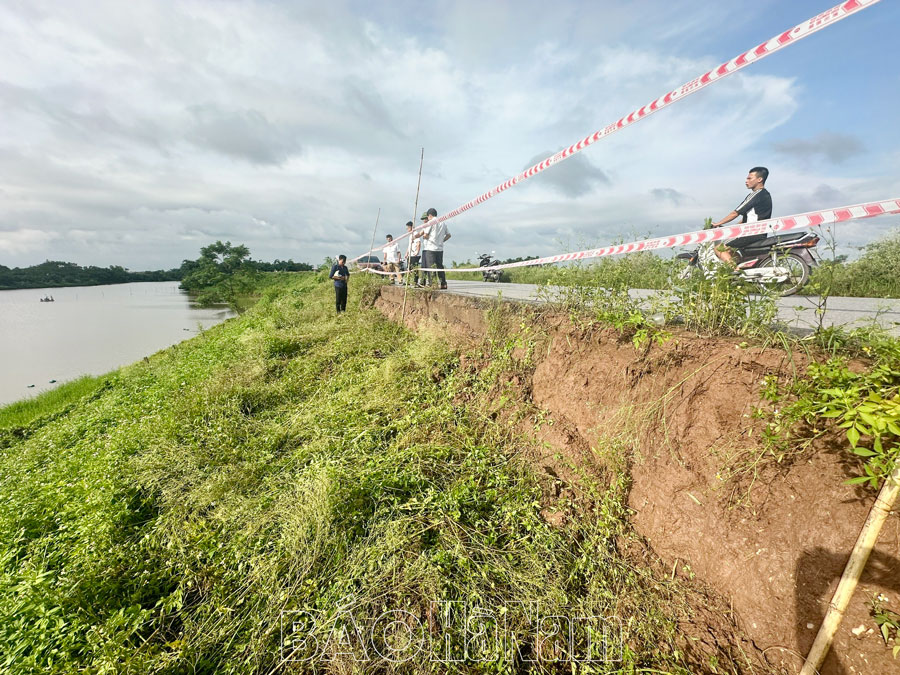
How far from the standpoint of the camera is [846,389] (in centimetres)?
146

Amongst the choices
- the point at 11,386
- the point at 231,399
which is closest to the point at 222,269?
the point at 11,386

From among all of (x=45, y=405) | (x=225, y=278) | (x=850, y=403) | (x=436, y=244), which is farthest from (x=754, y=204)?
(x=225, y=278)

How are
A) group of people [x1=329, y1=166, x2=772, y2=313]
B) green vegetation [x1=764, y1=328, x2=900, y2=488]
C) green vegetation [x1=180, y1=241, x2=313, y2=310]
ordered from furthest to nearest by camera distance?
1. green vegetation [x1=180, y1=241, x2=313, y2=310]
2. group of people [x1=329, y1=166, x2=772, y2=313]
3. green vegetation [x1=764, y1=328, x2=900, y2=488]

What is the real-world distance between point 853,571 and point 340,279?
29.4ft

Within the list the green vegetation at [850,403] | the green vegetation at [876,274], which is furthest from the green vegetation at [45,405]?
the green vegetation at [876,274]

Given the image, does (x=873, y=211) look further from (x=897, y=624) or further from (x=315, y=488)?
(x=315, y=488)

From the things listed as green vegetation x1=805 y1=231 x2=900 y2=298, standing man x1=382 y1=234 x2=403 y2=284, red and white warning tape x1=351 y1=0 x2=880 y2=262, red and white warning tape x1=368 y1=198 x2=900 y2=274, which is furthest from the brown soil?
standing man x1=382 y1=234 x2=403 y2=284

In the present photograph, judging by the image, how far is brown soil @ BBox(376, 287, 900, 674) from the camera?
1463mm

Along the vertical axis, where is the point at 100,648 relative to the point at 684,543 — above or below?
below

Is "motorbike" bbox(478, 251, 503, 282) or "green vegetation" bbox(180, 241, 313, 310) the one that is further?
"green vegetation" bbox(180, 241, 313, 310)

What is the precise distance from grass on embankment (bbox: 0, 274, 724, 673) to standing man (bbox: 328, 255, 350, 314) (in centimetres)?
545

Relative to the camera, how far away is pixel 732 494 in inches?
71.0

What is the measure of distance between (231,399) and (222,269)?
44.3 meters

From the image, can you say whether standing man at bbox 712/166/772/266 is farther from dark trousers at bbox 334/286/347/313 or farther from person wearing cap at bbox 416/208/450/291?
dark trousers at bbox 334/286/347/313
